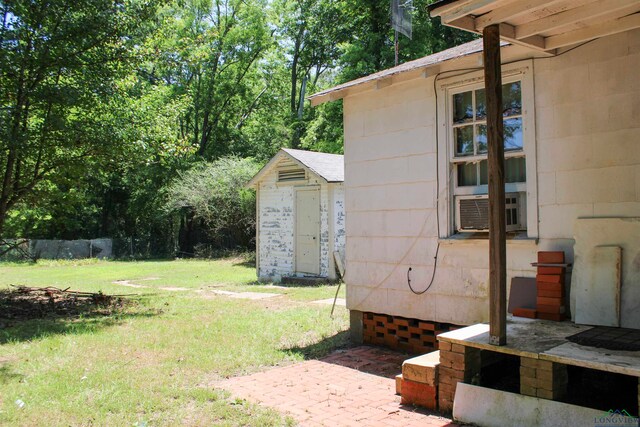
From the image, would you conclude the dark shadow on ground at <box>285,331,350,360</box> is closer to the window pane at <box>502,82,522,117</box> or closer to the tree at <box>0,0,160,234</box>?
Answer: the window pane at <box>502,82,522,117</box>

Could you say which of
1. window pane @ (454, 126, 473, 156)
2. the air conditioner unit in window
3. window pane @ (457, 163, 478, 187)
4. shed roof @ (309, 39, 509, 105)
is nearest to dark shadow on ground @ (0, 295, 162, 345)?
shed roof @ (309, 39, 509, 105)

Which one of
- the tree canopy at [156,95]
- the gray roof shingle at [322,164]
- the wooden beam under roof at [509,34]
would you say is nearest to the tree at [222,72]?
the tree canopy at [156,95]

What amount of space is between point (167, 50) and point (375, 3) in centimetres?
1484

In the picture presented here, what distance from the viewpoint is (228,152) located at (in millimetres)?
32969

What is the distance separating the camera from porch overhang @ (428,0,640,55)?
3954mm

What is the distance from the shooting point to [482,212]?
5.50m

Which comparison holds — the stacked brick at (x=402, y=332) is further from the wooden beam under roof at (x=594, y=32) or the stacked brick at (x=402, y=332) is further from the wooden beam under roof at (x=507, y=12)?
the wooden beam under roof at (x=507, y=12)

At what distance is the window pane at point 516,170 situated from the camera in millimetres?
5367

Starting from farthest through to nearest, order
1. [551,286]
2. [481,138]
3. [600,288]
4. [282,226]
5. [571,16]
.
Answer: [282,226], [481,138], [551,286], [600,288], [571,16]

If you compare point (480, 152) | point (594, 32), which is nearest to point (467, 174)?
point (480, 152)

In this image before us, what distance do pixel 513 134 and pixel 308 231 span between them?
9.13 metres

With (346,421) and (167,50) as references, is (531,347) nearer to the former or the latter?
(346,421)

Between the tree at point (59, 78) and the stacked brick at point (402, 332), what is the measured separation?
655 centimetres

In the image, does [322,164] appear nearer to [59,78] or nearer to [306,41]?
[59,78]
